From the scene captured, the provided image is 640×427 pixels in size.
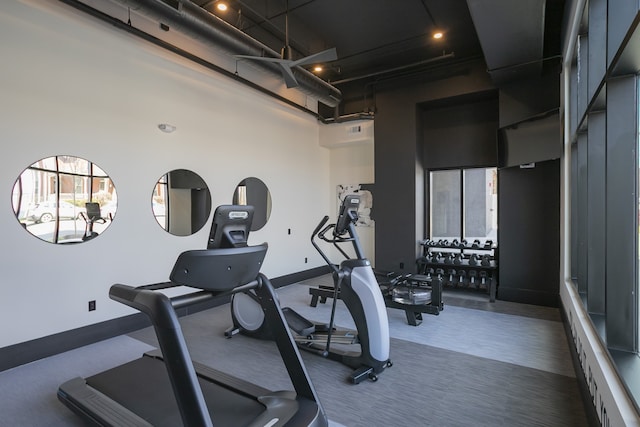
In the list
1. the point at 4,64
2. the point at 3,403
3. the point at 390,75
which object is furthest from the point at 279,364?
the point at 390,75

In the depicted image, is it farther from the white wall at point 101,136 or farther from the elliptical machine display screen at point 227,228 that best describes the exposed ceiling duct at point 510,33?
the white wall at point 101,136

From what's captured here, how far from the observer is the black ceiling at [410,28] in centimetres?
368

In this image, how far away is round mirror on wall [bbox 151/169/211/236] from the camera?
15.6ft

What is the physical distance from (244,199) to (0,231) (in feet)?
11.0

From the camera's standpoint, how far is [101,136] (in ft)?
13.3

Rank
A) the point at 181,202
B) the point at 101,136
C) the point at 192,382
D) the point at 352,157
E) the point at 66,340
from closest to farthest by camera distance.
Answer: the point at 192,382 → the point at 66,340 → the point at 101,136 → the point at 181,202 → the point at 352,157

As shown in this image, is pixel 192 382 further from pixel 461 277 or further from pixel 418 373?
pixel 461 277

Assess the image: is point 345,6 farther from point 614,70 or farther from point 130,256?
point 130,256

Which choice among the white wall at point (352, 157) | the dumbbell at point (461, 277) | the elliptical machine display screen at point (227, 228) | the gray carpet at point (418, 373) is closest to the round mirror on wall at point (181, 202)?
the gray carpet at point (418, 373)

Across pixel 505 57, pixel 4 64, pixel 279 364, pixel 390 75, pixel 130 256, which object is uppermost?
pixel 390 75

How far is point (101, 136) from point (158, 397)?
3190 mm

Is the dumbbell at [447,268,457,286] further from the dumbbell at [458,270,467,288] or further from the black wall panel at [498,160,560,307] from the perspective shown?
the black wall panel at [498,160,560,307]

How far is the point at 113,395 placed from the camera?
2.48 metres

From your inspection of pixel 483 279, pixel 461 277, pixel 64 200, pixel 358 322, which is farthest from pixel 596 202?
pixel 64 200
